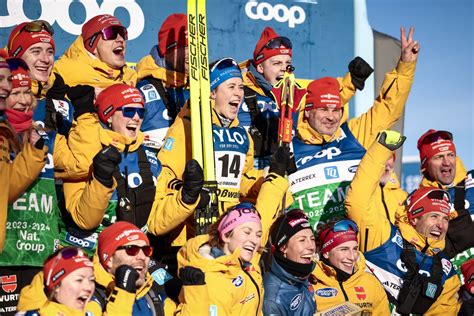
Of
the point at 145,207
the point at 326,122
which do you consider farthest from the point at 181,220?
the point at 326,122

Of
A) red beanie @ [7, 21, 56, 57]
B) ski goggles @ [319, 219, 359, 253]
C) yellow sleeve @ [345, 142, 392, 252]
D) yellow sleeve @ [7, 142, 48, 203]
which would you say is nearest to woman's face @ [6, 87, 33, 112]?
yellow sleeve @ [7, 142, 48, 203]

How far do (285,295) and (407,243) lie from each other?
5.42 feet

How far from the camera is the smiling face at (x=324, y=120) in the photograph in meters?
8.77

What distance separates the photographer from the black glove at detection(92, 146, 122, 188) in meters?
6.80

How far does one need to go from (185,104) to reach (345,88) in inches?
73.3

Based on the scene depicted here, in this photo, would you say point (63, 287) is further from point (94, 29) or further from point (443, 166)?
point (443, 166)

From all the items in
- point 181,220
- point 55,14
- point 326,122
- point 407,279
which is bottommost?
point 407,279

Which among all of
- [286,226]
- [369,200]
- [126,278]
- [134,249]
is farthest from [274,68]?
[126,278]

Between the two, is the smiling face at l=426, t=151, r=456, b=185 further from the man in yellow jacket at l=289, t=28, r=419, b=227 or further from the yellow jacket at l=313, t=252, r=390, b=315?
the yellow jacket at l=313, t=252, r=390, b=315

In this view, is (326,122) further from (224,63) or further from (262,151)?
(224,63)

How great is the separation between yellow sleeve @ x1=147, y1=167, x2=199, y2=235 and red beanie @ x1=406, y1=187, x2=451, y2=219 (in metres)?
2.26

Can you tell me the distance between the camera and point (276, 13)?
10656mm

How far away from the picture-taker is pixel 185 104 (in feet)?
26.8

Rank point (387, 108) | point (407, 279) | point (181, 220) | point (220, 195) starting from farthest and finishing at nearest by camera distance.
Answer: point (387, 108)
point (407, 279)
point (220, 195)
point (181, 220)
